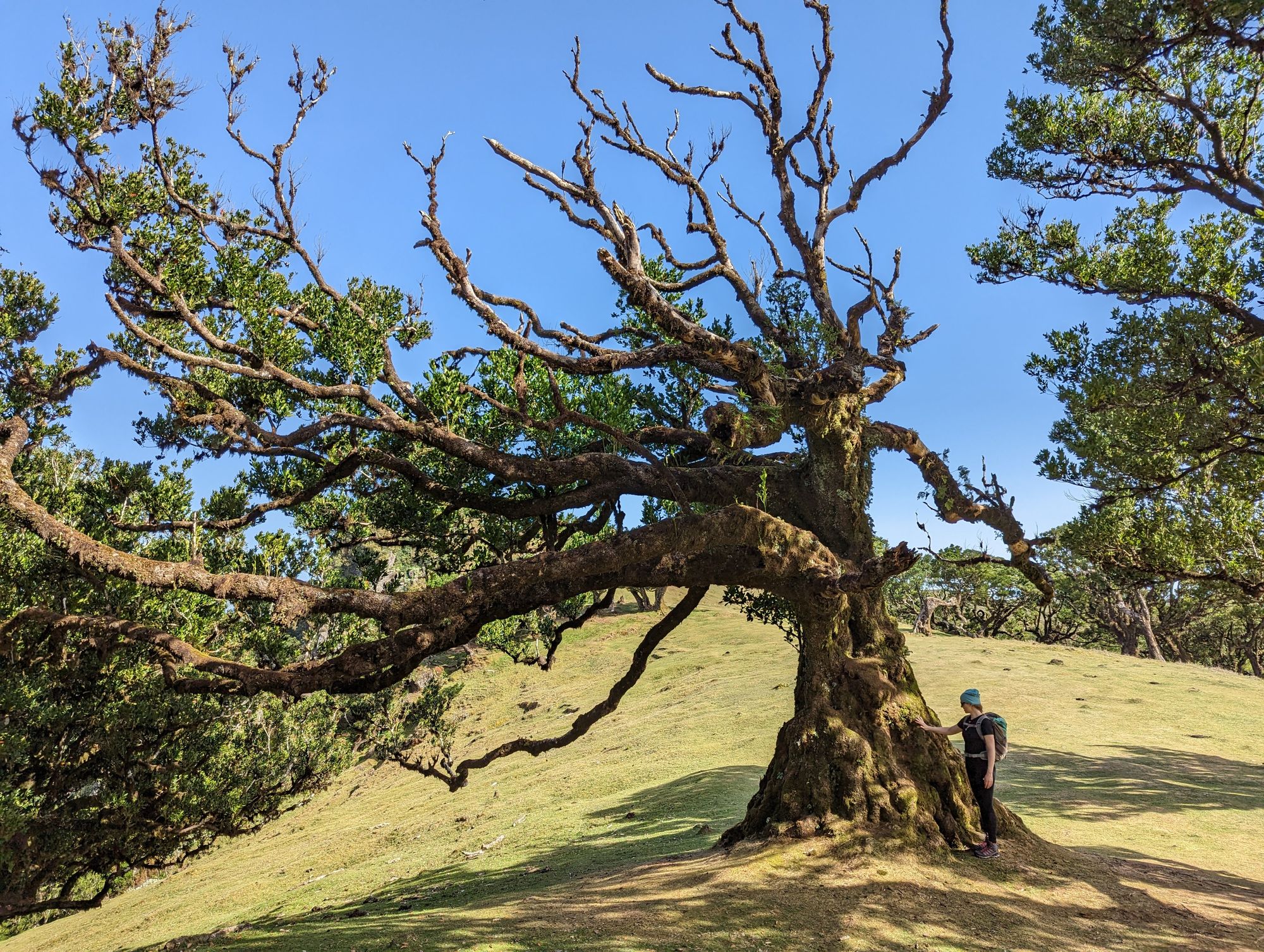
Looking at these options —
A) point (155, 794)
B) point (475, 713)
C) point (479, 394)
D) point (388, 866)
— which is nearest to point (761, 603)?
point (479, 394)

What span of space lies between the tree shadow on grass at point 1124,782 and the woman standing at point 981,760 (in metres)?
5.21

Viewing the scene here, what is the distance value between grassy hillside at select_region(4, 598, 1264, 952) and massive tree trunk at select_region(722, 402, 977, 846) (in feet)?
2.00

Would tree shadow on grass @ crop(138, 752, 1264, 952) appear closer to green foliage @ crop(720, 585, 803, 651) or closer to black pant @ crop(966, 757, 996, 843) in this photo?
black pant @ crop(966, 757, 996, 843)

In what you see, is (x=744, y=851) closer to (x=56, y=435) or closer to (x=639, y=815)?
(x=639, y=815)

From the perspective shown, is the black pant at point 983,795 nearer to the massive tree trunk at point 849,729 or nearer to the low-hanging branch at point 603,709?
the massive tree trunk at point 849,729

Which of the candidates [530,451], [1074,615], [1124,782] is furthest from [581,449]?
[1074,615]

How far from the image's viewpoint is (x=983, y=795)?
403 inches

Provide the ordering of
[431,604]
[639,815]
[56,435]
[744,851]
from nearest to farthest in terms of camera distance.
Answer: [431,604]
[744,851]
[56,435]
[639,815]

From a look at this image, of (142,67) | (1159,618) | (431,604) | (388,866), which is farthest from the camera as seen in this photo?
(1159,618)

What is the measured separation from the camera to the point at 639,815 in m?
16.6

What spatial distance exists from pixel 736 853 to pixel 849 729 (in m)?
2.35

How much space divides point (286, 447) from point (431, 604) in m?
3.97

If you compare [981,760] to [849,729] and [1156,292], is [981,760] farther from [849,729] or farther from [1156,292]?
[1156,292]

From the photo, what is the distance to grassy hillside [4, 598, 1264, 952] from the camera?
816 cm
